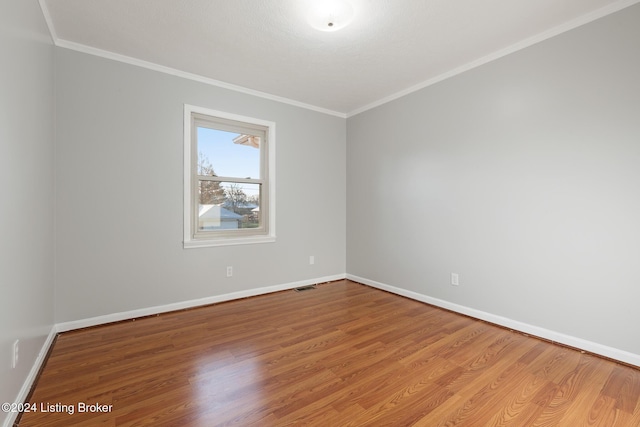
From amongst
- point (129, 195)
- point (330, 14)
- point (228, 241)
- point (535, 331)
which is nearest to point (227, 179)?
point (228, 241)

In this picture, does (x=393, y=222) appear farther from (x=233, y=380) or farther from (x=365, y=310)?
(x=233, y=380)

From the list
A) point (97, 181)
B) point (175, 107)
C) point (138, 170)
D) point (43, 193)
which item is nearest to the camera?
point (43, 193)

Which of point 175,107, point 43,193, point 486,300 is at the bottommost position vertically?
point 486,300

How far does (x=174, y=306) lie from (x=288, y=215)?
1.77 meters

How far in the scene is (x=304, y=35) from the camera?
248 cm

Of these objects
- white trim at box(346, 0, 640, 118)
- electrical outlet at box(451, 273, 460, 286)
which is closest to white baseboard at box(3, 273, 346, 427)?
electrical outlet at box(451, 273, 460, 286)

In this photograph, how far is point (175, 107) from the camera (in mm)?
3135

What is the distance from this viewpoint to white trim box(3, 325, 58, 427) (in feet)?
4.75

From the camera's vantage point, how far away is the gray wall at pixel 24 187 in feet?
4.58

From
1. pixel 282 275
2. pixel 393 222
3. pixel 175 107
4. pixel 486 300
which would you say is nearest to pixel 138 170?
pixel 175 107

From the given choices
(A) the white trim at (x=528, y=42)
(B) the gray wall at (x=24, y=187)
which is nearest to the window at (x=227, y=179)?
(B) the gray wall at (x=24, y=187)

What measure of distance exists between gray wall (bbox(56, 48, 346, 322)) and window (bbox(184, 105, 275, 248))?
0.09 metres

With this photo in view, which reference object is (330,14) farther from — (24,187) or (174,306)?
(174,306)

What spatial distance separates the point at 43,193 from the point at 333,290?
3.17m
